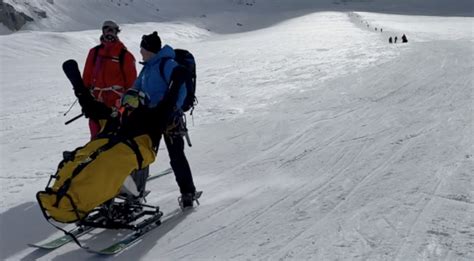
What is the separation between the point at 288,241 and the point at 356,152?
2948mm

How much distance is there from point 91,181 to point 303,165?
3289 millimetres

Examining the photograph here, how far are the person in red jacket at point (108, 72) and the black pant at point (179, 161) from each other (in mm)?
924

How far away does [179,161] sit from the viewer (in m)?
5.59

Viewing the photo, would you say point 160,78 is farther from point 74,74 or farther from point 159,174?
point 159,174

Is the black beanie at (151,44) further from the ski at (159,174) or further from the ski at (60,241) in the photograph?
the ski at (159,174)

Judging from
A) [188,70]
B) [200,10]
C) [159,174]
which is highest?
[188,70]

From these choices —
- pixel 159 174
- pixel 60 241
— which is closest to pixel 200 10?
pixel 159 174

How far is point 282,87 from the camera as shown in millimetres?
13180

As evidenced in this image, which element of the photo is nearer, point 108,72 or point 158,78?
point 158,78

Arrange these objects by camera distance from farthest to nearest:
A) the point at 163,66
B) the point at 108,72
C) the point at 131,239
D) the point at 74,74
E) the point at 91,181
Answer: the point at 108,72, the point at 74,74, the point at 163,66, the point at 131,239, the point at 91,181

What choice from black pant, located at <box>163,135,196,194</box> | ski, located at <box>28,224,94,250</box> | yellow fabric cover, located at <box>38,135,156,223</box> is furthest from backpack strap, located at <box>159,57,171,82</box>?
ski, located at <box>28,224,94,250</box>

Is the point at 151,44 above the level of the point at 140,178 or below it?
above

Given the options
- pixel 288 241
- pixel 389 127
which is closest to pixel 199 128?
pixel 389 127

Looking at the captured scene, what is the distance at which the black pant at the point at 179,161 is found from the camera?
5.54m
